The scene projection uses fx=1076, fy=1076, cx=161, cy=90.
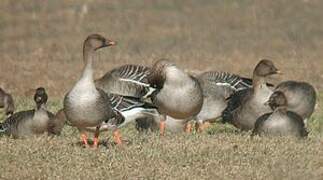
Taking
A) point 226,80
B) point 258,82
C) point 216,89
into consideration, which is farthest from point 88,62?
point 226,80

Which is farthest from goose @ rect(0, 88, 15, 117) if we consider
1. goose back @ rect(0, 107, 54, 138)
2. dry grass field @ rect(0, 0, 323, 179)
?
goose back @ rect(0, 107, 54, 138)

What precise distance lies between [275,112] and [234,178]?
3130 mm

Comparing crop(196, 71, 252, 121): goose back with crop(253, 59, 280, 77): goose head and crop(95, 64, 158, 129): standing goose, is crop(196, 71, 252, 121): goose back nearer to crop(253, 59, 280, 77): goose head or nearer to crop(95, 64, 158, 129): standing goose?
crop(95, 64, 158, 129): standing goose

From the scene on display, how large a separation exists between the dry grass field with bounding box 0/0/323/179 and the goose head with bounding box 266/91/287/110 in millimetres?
587

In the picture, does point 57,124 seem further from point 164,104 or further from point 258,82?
point 258,82

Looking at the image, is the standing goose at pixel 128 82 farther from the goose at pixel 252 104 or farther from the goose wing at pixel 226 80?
the goose at pixel 252 104

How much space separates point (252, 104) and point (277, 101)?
1066 millimetres

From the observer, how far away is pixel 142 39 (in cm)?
2928

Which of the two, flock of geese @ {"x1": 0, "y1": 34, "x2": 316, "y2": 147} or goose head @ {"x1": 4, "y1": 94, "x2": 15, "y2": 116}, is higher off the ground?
flock of geese @ {"x1": 0, "y1": 34, "x2": 316, "y2": 147}

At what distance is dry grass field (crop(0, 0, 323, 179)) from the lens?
1086cm

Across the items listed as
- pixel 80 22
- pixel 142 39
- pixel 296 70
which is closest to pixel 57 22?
pixel 80 22

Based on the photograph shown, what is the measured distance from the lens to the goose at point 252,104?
48.0 ft

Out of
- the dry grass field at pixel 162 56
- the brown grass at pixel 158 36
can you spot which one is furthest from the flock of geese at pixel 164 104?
the brown grass at pixel 158 36

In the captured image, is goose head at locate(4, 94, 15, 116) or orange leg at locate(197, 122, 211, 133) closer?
orange leg at locate(197, 122, 211, 133)
